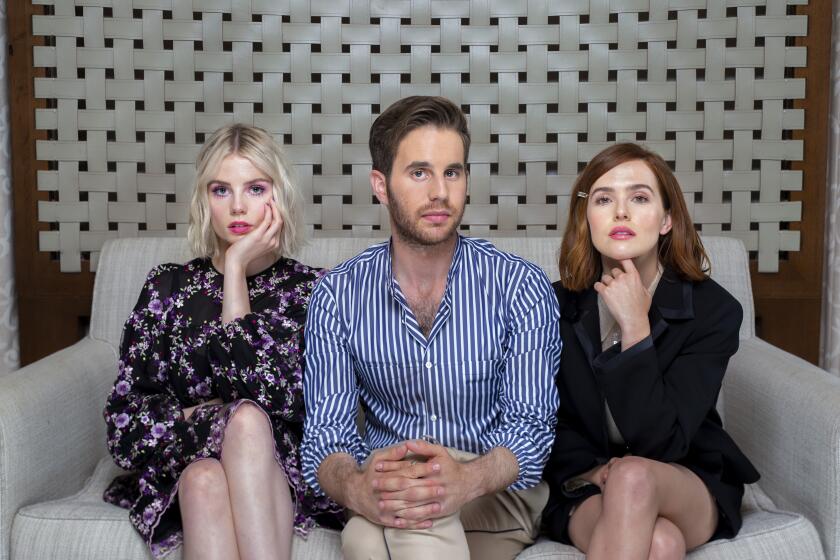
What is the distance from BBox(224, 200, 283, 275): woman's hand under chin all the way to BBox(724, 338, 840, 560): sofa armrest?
1164 millimetres

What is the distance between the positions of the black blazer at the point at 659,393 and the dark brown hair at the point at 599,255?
0.11ft

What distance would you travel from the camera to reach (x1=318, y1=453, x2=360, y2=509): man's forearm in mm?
1597

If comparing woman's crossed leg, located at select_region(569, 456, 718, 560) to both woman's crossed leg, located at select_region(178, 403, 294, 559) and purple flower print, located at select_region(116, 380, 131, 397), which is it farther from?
purple flower print, located at select_region(116, 380, 131, 397)

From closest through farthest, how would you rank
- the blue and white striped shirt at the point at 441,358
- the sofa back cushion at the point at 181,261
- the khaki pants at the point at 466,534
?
the khaki pants at the point at 466,534
the blue and white striped shirt at the point at 441,358
the sofa back cushion at the point at 181,261

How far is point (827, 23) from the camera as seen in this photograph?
2.73 meters

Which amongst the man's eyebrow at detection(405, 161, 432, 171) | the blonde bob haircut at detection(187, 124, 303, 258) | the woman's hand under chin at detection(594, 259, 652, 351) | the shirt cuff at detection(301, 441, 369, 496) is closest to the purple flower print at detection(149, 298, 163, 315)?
the blonde bob haircut at detection(187, 124, 303, 258)

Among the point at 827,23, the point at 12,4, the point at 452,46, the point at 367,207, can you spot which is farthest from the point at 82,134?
the point at 827,23

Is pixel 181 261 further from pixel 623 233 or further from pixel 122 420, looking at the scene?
pixel 623 233

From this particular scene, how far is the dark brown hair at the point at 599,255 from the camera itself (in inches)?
73.7

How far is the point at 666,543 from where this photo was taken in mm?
1570

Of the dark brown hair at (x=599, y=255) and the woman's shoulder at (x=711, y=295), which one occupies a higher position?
the dark brown hair at (x=599, y=255)

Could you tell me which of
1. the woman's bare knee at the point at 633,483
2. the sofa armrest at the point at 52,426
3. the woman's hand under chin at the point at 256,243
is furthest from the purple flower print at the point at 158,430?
the woman's bare knee at the point at 633,483

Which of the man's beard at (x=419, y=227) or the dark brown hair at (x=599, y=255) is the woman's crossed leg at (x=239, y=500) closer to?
the man's beard at (x=419, y=227)

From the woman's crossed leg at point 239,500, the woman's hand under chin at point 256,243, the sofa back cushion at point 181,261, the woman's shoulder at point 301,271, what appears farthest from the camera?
the sofa back cushion at point 181,261
